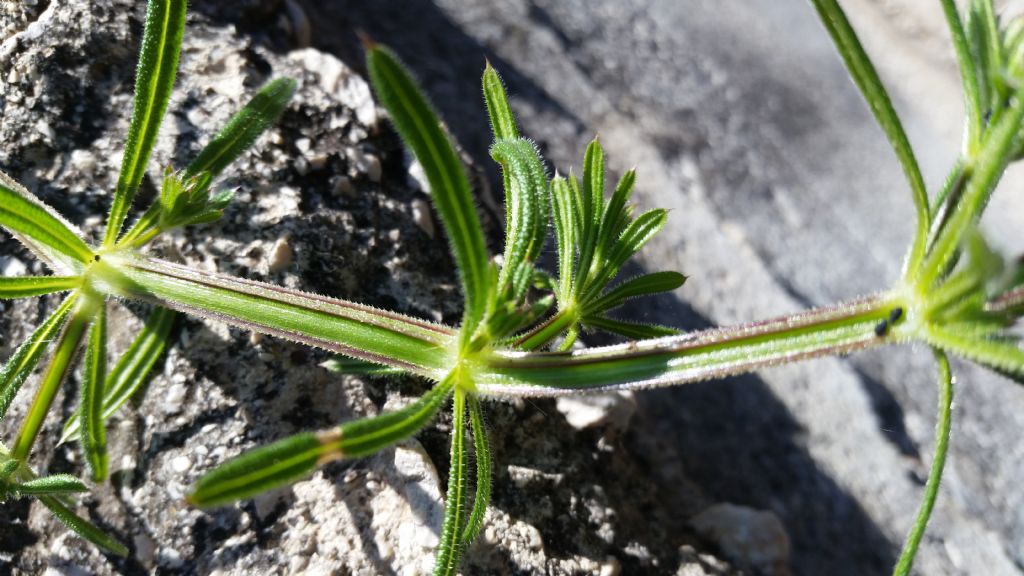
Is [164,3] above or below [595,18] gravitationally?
below

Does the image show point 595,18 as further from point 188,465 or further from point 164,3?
point 188,465

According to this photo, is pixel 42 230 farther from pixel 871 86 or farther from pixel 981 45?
pixel 981 45

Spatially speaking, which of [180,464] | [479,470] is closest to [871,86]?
[479,470]

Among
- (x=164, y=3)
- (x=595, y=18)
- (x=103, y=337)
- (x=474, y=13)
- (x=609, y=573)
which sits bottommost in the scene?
(x=609, y=573)

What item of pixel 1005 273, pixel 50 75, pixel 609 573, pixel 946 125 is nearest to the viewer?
pixel 1005 273

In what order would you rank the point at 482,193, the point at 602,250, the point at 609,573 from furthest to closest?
the point at 482,193 < the point at 609,573 < the point at 602,250

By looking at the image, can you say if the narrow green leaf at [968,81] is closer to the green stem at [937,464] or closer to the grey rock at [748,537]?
the green stem at [937,464]

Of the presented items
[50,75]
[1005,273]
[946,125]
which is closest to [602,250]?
[1005,273]
